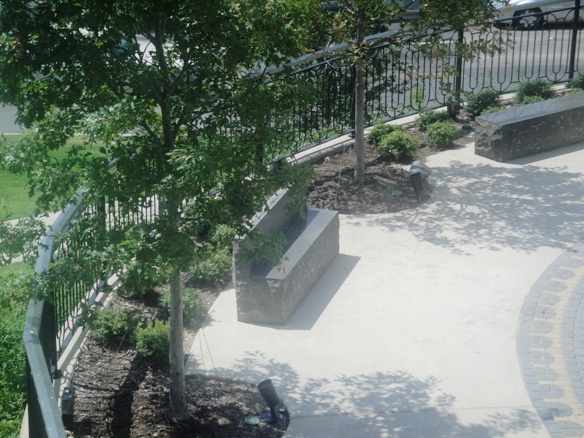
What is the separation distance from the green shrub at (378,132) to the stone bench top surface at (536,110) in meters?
1.30

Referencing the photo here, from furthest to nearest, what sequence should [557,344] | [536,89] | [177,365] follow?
1. [536,89]
2. [557,344]
3. [177,365]

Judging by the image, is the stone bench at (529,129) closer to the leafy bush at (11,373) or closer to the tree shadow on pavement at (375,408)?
the tree shadow on pavement at (375,408)

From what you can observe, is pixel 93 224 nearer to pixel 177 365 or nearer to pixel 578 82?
pixel 177 365

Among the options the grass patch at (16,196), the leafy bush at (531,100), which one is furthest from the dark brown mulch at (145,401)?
the leafy bush at (531,100)

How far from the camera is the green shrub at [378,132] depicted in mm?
13688

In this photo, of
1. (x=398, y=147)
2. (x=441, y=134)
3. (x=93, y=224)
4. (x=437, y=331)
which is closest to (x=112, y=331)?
(x=93, y=224)

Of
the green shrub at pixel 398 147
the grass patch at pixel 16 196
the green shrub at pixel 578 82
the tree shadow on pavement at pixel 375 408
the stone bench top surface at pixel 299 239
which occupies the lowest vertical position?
the tree shadow on pavement at pixel 375 408

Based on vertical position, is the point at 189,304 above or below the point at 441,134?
below

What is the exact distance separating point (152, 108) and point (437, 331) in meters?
3.69

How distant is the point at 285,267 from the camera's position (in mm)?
9188

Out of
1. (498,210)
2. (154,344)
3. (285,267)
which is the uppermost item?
(285,267)

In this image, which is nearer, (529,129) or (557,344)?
(557,344)

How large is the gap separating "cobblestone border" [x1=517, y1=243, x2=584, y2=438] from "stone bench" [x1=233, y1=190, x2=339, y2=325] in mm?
2190

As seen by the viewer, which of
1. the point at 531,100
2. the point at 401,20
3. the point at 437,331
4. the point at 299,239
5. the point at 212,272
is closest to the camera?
the point at 437,331
